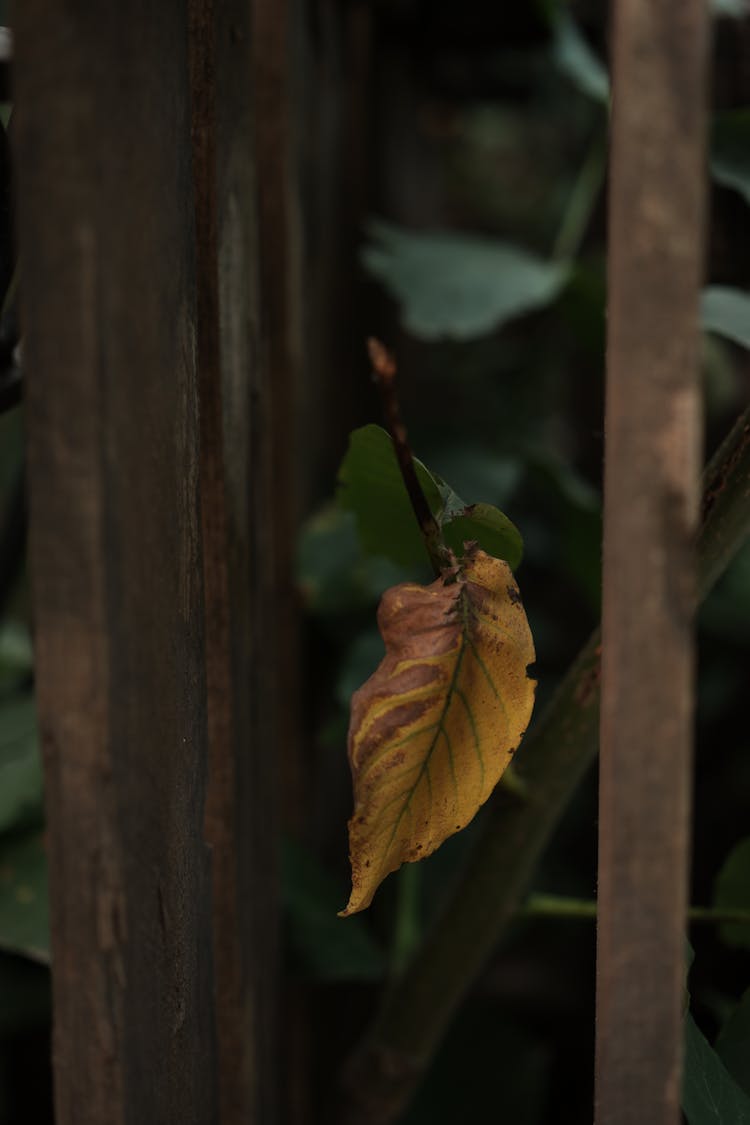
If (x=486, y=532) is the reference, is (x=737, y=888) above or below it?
below

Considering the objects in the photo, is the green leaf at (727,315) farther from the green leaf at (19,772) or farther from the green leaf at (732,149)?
the green leaf at (19,772)

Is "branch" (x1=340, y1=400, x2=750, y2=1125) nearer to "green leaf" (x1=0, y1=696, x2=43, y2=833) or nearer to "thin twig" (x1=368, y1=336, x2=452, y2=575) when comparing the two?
"thin twig" (x1=368, y1=336, x2=452, y2=575)

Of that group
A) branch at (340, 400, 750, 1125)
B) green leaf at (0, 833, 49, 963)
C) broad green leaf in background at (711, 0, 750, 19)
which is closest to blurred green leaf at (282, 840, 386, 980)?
branch at (340, 400, 750, 1125)

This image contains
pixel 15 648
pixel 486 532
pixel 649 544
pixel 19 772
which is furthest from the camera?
pixel 15 648

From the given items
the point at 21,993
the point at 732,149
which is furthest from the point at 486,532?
the point at 21,993

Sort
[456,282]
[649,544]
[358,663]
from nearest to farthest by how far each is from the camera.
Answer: [649,544] → [358,663] → [456,282]

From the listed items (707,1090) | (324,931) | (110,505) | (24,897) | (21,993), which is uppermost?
(110,505)

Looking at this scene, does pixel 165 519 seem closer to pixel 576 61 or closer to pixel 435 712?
pixel 435 712
